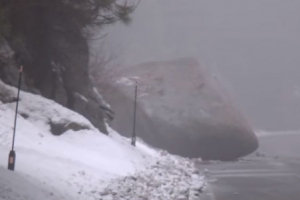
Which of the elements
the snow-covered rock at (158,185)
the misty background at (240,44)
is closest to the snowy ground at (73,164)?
the snow-covered rock at (158,185)

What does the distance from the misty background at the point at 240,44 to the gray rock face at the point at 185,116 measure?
12581 mm

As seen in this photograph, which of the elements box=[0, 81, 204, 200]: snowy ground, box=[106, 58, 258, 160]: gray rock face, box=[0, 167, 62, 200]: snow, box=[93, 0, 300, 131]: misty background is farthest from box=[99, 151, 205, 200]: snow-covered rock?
box=[93, 0, 300, 131]: misty background

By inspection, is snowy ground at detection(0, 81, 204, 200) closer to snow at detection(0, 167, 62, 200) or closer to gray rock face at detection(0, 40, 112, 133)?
snow at detection(0, 167, 62, 200)

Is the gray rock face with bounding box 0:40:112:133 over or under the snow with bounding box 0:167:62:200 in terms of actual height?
over

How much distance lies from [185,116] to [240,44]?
30.6m

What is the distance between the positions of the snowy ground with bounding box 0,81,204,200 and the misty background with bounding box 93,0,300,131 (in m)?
29.1

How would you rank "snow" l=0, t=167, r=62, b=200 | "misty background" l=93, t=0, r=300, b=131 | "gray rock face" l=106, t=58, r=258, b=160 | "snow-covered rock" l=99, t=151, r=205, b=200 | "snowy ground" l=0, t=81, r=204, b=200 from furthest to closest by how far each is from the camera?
"misty background" l=93, t=0, r=300, b=131 < "gray rock face" l=106, t=58, r=258, b=160 < "snow-covered rock" l=99, t=151, r=205, b=200 < "snowy ground" l=0, t=81, r=204, b=200 < "snow" l=0, t=167, r=62, b=200

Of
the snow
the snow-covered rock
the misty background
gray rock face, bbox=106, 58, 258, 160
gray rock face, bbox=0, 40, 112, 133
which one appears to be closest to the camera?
the snow

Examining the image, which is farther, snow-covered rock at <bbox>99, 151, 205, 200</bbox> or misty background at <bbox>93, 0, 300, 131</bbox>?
misty background at <bbox>93, 0, 300, 131</bbox>

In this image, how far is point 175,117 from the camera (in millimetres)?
31891

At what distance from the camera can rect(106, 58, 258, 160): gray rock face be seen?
103ft

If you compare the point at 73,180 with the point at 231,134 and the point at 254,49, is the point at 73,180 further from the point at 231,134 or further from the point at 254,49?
the point at 254,49

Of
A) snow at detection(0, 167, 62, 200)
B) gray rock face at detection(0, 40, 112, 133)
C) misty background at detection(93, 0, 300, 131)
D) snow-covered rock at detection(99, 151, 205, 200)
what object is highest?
misty background at detection(93, 0, 300, 131)

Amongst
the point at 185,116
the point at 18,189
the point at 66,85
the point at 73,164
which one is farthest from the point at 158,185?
the point at 185,116
